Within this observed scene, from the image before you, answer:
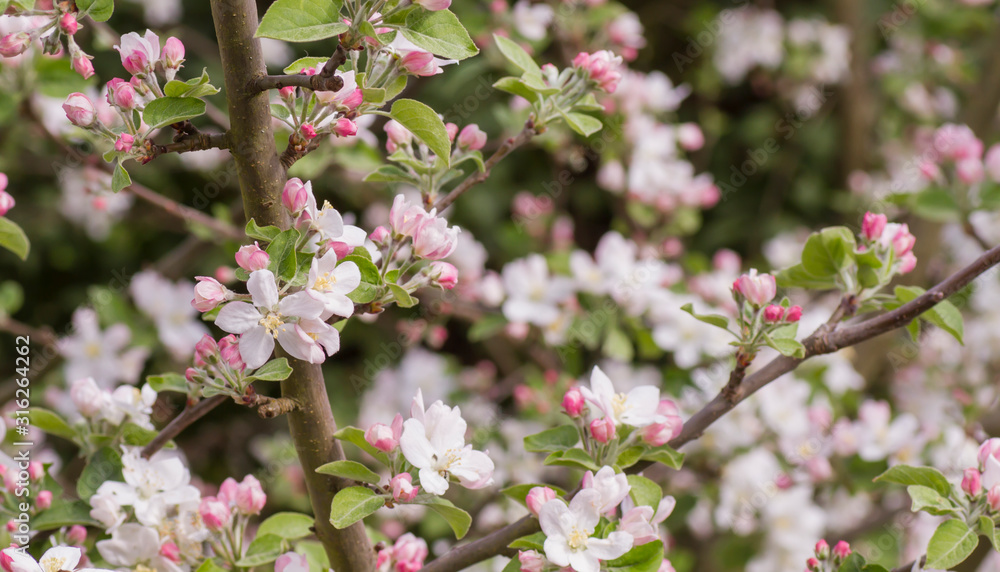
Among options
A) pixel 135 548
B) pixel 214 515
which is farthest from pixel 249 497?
pixel 135 548

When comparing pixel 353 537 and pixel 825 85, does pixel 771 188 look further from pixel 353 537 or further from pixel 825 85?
pixel 353 537

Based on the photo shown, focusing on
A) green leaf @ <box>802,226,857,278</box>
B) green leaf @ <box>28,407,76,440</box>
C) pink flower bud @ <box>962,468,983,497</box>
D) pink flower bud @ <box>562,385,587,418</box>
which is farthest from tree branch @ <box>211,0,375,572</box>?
pink flower bud @ <box>962,468,983,497</box>

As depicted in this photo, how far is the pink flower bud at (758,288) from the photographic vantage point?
107cm

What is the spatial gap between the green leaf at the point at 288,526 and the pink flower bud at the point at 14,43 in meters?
0.69

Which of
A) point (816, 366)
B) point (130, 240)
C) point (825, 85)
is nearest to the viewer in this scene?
point (816, 366)

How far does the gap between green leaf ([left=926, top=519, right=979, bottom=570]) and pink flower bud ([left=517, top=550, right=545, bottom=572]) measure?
46 cm

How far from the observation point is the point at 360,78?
3.00 feet

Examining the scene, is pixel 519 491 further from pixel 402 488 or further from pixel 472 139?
pixel 472 139

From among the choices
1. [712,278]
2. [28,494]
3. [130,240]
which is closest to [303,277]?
[28,494]

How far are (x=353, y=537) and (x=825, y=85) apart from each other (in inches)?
119

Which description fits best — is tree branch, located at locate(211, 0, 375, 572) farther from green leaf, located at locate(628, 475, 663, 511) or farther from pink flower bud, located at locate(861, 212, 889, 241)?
pink flower bud, located at locate(861, 212, 889, 241)

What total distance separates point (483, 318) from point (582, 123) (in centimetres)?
104

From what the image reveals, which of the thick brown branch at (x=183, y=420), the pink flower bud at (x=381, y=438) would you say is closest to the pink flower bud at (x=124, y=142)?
the thick brown branch at (x=183, y=420)

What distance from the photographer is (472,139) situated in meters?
1.19
